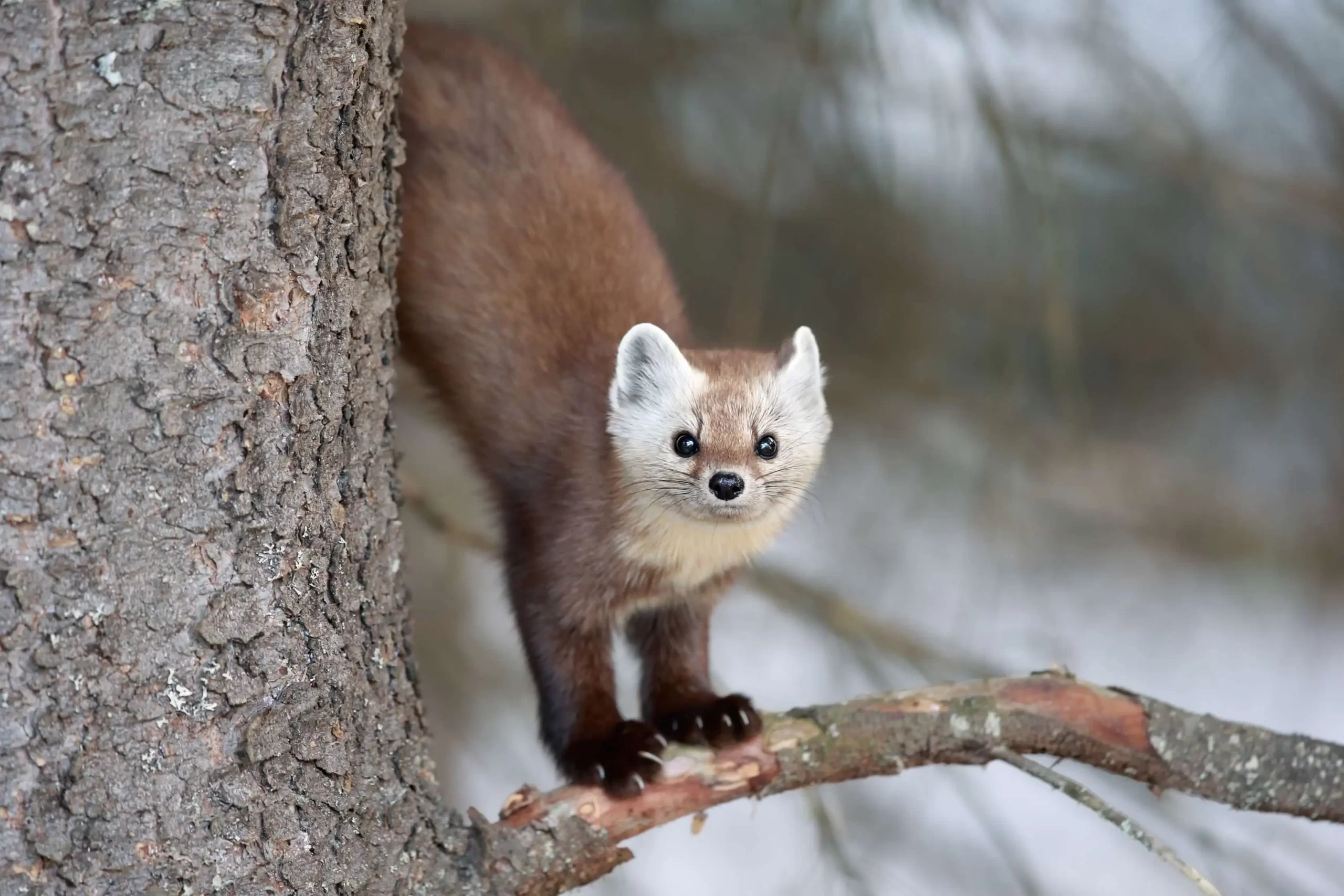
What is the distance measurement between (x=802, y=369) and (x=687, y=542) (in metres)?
0.42

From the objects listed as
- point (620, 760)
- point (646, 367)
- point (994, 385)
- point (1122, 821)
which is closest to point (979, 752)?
point (1122, 821)

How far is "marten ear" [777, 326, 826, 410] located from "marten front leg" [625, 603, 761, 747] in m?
0.54

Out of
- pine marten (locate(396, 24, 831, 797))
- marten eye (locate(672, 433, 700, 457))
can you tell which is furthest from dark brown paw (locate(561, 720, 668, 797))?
marten eye (locate(672, 433, 700, 457))

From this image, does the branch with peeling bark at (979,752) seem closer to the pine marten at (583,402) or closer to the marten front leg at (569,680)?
the pine marten at (583,402)

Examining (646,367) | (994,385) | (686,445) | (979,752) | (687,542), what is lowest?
(979,752)

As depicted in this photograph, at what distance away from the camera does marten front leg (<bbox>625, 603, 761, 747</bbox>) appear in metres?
2.77

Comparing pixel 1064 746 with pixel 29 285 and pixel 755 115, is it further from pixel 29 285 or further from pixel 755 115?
pixel 755 115

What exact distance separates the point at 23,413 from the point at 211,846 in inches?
24.5

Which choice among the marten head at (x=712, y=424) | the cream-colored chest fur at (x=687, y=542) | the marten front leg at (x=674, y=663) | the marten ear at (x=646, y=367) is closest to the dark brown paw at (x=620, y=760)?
the marten front leg at (x=674, y=663)

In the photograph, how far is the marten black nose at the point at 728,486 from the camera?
8.06 ft

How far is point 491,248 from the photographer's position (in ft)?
9.69

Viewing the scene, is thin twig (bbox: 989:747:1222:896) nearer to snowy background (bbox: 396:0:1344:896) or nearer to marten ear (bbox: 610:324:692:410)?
snowy background (bbox: 396:0:1344:896)

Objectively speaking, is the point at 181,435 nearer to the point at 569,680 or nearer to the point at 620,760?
the point at 620,760

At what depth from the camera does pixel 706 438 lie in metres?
2.57
